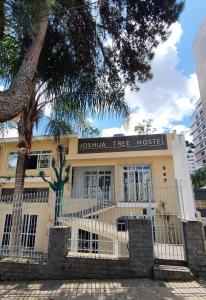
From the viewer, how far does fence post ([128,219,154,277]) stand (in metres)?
5.27

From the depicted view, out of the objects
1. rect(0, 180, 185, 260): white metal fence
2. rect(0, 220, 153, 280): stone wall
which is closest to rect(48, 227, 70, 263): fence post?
rect(0, 220, 153, 280): stone wall

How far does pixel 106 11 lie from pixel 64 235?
807cm

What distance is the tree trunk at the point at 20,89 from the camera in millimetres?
4547

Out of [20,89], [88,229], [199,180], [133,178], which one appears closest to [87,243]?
[88,229]

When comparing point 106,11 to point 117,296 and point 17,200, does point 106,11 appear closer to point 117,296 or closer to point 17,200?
point 17,200

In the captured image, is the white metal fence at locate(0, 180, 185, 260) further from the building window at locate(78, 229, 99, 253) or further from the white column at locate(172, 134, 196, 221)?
the white column at locate(172, 134, 196, 221)

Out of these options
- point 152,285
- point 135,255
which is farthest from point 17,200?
point 152,285

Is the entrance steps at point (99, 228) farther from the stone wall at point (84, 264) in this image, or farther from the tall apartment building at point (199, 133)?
the tall apartment building at point (199, 133)

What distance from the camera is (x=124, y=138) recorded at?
50.8 feet

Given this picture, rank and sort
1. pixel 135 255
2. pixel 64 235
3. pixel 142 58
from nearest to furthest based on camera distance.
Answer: pixel 135 255 → pixel 64 235 → pixel 142 58

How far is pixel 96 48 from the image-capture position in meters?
8.84

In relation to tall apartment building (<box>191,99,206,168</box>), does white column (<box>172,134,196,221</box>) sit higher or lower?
lower

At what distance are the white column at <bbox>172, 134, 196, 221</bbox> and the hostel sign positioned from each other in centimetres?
697

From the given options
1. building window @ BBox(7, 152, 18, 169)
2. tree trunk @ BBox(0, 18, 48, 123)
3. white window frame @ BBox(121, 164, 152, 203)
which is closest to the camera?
tree trunk @ BBox(0, 18, 48, 123)
